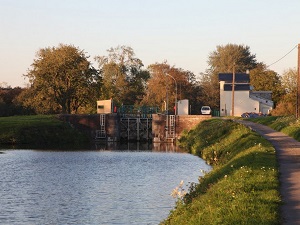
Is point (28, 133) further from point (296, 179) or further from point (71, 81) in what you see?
point (296, 179)

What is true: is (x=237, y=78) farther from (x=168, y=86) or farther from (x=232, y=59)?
(x=232, y=59)

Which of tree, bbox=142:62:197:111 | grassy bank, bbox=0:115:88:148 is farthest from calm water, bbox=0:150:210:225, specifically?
tree, bbox=142:62:197:111

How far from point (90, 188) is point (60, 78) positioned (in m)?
80.5

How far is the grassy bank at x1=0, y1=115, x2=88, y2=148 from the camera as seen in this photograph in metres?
90.9

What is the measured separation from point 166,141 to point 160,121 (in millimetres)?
3671

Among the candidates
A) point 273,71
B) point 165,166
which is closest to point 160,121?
point 165,166

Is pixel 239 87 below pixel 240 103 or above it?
above

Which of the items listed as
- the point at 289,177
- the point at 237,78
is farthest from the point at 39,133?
the point at 289,177

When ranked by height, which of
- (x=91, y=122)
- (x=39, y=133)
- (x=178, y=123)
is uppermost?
(x=91, y=122)

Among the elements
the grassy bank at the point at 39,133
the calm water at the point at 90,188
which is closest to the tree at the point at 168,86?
the grassy bank at the point at 39,133

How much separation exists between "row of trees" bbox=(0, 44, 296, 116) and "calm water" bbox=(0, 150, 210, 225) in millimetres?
55269

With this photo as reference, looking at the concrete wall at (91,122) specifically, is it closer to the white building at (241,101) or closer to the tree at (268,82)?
the white building at (241,101)

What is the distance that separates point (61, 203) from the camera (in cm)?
3184

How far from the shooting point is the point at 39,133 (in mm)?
94000
